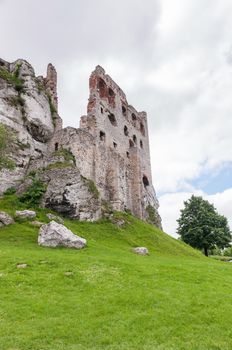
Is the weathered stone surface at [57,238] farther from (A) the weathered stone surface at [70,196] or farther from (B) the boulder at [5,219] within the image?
(A) the weathered stone surface at [70,196]

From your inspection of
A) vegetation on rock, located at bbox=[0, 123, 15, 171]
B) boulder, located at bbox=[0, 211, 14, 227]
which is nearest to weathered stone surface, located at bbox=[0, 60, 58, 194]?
vegetation on rock, located at bbox=[0, 123, 15, 171]

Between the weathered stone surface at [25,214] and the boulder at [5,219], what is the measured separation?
1051 mm

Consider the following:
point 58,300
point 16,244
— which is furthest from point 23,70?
point 58,300

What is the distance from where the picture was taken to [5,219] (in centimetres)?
3030

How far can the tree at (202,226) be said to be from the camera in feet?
195

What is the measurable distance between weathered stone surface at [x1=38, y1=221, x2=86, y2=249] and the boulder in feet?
14.9

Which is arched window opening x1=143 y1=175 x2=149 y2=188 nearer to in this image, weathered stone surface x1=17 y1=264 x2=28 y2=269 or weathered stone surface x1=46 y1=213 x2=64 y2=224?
weathered stone surface x1=46 y1=213 x2=64 y2=224

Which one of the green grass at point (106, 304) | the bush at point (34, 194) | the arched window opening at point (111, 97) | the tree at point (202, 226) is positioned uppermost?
the arched window opening at point (111, 97)

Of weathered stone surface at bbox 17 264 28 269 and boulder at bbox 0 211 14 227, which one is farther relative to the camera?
boulder at bbox 0 211 14 227

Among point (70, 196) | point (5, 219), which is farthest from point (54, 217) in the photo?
point (5, 219)

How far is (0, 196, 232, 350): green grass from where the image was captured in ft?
38.9

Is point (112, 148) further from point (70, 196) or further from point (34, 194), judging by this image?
point (34, 194)

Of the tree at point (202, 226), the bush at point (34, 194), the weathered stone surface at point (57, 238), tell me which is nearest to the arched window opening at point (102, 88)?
the bush at point (34, 194)

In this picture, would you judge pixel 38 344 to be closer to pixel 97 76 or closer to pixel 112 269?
pixel 112 269
